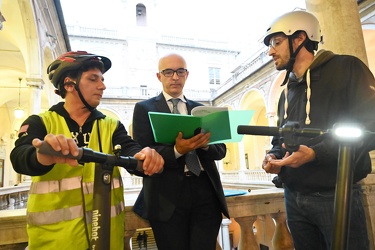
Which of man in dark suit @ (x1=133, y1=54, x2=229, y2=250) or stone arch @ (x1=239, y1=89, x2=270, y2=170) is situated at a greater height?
stone arch @ (x1=239, y1=89, x2=270, y2=170)

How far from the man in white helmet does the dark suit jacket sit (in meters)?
0.40

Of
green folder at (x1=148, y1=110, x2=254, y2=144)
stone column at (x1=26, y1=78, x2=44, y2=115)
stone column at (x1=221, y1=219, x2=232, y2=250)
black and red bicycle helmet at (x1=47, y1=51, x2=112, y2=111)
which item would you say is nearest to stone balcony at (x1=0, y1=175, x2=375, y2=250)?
green folder at (x1=148, y1=110, x2=254, y2=144)

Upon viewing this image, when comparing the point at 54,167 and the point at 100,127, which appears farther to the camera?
the point at 100,127

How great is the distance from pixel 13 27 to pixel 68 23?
15.7 metres

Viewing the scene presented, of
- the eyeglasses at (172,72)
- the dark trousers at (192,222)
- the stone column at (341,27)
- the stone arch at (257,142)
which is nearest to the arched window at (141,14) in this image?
the stone arch at (257,142)

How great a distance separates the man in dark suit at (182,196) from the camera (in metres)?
1.76

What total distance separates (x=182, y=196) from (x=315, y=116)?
1.06 meters

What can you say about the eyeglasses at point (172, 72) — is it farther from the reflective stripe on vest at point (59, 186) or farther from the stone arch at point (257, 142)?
the stone arch at point (257, 142)

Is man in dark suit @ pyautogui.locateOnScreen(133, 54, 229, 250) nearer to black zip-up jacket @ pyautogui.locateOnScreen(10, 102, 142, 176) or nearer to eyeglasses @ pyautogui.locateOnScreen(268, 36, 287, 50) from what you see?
black zip-up jacket @ pyautogui.locateOnScreen(10, 102, 142, 176)

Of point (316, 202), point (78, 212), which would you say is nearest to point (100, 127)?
point (78, 212)

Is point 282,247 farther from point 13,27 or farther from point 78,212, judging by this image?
point 13,27

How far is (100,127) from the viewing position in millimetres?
1606

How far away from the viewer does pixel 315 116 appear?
173 cm

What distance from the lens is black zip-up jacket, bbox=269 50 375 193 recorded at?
153 centimetres
